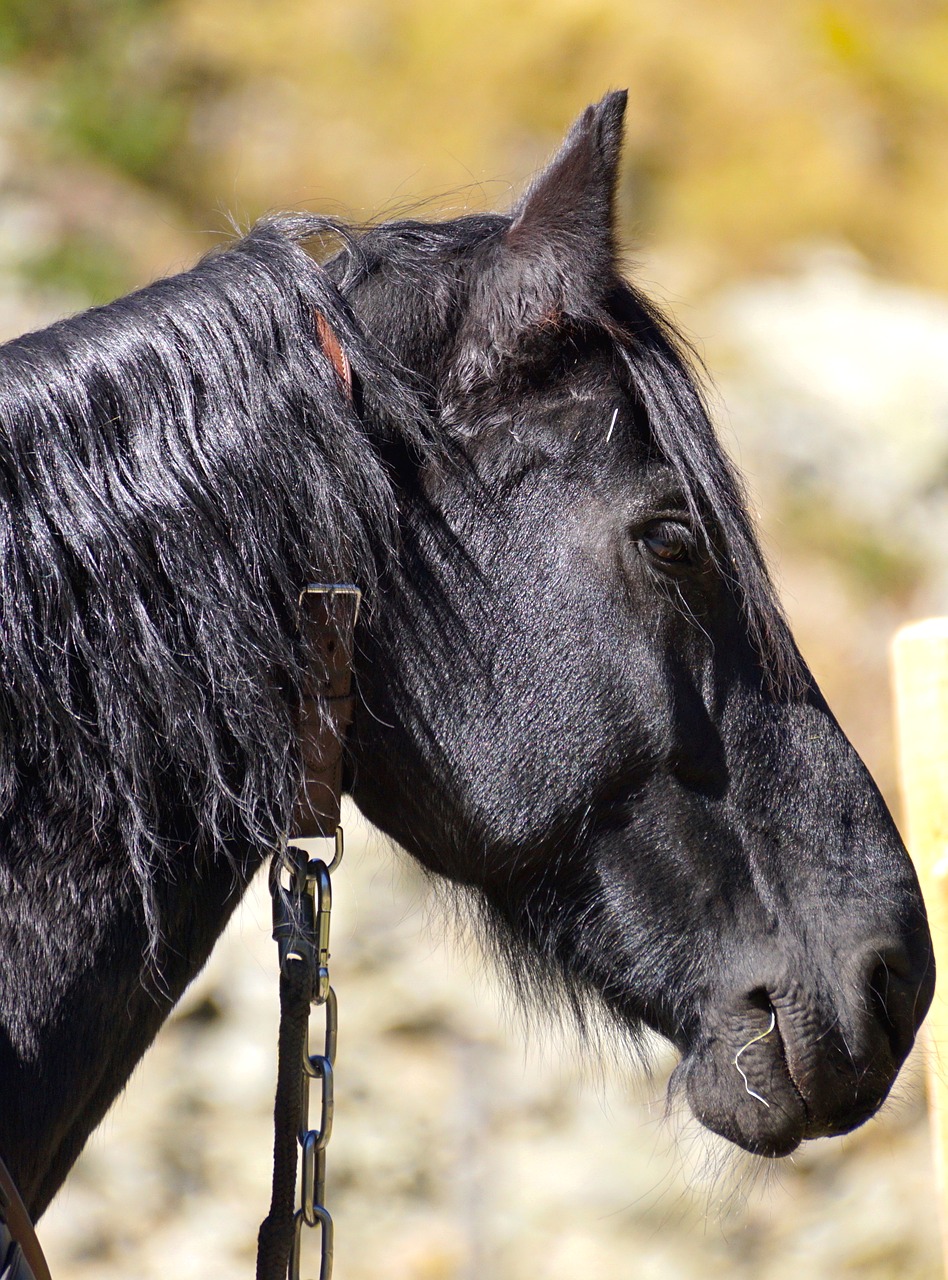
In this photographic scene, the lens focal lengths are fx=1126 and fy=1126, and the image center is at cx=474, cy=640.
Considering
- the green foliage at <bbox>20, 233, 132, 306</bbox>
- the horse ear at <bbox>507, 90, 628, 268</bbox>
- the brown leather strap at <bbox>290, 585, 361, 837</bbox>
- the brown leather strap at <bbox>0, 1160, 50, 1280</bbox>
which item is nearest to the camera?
the brown leather strap at <bbox>0, 1160, 50, 1280</bbox>

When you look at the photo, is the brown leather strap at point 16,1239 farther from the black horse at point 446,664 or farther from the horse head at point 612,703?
the horse head at point 612,703

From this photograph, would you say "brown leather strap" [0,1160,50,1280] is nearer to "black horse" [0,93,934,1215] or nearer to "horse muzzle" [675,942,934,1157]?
"black horse" [0,93,934,1215]

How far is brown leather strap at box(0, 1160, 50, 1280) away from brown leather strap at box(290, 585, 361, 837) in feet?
1.42

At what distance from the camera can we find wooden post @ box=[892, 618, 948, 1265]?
65.9 inches

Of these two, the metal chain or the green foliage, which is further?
the green foliage

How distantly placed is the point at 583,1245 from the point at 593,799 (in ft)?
11.0

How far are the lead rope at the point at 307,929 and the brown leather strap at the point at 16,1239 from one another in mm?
283

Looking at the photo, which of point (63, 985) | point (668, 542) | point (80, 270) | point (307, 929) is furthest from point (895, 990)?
point (80, 270)

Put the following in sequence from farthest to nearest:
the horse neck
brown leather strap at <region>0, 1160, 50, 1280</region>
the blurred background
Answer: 1. the blurred background
2. the horse neck
3. brown leather strap at <region>0, 1160, 50, 1280</region>

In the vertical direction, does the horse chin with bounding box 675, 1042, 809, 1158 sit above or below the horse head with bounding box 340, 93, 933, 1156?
below

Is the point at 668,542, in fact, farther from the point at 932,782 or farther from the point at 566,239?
the point at 932,782

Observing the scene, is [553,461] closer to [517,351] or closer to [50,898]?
[517,351]

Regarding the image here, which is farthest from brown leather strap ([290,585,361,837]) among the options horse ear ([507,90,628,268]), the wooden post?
the wooden post

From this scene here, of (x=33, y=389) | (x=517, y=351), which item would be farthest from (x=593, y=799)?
(x=33, y=389)
